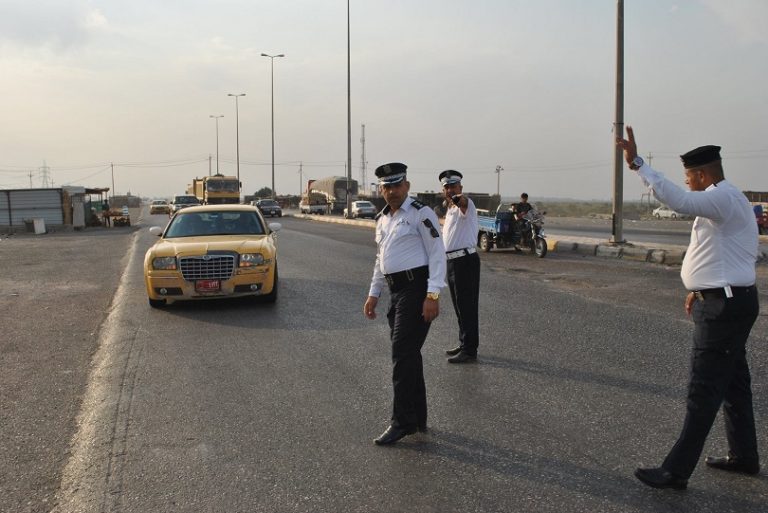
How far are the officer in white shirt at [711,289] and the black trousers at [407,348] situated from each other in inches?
55.6

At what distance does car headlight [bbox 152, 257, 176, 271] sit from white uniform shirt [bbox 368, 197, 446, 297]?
17.5 feet

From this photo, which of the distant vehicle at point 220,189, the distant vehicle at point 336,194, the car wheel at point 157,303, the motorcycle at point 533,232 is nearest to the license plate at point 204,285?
the car wheel at point 157,303

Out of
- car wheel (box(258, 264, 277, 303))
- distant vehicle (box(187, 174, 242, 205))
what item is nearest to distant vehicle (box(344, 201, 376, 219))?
distant vehicle (box(187, 174, 242, 205))

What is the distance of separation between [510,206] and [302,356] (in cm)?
1272

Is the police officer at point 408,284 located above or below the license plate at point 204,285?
above

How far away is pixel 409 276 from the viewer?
4.26 metres

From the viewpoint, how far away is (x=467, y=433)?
170 inches

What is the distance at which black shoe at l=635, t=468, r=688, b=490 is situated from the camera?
3457mm

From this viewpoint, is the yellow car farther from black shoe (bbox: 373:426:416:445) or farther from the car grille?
black shoe (bbox: 373:426:416:445)

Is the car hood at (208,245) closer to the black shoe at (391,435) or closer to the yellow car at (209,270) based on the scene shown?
the yellow car at (209,270)

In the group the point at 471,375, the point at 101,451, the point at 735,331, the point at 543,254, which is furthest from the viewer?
the point at 543,254

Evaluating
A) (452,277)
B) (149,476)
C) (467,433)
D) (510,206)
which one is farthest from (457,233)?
(510,206)

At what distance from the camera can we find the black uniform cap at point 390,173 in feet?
14.0

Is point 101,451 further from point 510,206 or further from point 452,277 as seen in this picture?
point 510,206
